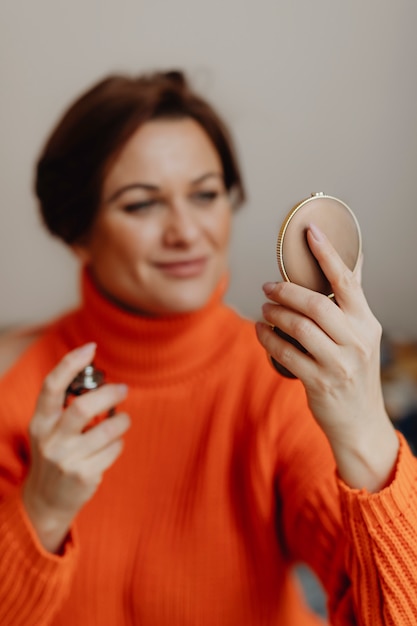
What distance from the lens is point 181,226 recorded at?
52 cm

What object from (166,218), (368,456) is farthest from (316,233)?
(166,218)

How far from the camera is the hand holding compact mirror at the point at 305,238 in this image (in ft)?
1.01

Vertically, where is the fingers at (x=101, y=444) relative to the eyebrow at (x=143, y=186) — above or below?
below

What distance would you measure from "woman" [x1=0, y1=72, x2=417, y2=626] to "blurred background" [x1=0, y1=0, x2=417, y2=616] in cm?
4

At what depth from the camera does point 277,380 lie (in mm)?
531

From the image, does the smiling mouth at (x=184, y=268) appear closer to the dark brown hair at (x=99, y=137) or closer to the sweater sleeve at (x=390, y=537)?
the dark brown hair at (x=99, y=137)

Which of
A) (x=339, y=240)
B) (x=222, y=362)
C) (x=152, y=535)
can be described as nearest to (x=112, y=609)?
(x=152, y=535)

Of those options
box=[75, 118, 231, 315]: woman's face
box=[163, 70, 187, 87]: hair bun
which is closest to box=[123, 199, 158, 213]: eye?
box=[75, 118, 231, 315]: woman's face

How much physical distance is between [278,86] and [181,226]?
0.44 ft

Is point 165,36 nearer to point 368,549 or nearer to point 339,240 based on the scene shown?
point 339,240

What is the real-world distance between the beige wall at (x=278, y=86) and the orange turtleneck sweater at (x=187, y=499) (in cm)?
9

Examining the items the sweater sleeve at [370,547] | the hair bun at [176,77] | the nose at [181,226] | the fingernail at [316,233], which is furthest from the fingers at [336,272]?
the hair bun at [176,77]

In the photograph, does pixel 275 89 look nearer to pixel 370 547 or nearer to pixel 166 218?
pixel 166 218

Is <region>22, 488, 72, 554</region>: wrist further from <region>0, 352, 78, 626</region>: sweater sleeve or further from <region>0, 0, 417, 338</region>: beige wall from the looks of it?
<region>0, 0, 417, 338</region>: beige wall
